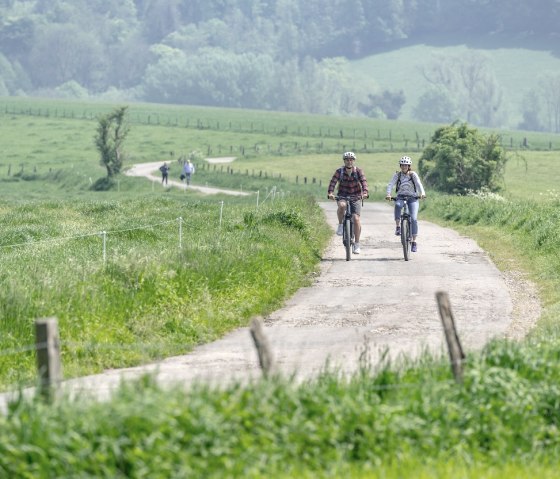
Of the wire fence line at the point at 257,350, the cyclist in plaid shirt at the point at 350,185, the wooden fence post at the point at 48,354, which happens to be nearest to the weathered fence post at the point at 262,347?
the wire fence line at the point at 257,350

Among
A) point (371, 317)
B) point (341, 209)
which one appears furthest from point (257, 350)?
point (341, 209)

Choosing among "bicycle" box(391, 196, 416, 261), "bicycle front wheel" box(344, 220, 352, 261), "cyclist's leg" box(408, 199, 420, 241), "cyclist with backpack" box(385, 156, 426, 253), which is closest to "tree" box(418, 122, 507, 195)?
"cyclist's leg" box(408, 199, 420, 241)

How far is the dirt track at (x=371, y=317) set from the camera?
589 inches

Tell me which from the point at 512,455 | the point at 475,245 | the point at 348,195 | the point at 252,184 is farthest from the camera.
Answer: the point at 252,184

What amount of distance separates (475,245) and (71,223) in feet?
37.4

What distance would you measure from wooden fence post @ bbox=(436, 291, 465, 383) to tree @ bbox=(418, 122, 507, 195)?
51055 mm

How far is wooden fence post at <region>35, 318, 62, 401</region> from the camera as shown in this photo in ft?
33.0

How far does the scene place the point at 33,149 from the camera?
418 feet

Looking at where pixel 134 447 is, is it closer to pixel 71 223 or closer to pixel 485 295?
pixel 485 295

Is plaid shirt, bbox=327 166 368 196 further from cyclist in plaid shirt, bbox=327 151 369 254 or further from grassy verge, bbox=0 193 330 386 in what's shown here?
grassy verge, bbox=0 193 330 386

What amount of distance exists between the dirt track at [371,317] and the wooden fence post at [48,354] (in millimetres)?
562

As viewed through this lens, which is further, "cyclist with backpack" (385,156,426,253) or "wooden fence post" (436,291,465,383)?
"cyclist with backpack" (385,156,426,253)

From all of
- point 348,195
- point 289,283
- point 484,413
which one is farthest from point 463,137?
point 484,413

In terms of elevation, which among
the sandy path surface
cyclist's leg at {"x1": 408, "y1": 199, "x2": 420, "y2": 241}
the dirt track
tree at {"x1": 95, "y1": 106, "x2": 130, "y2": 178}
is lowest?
the sandy path surface
